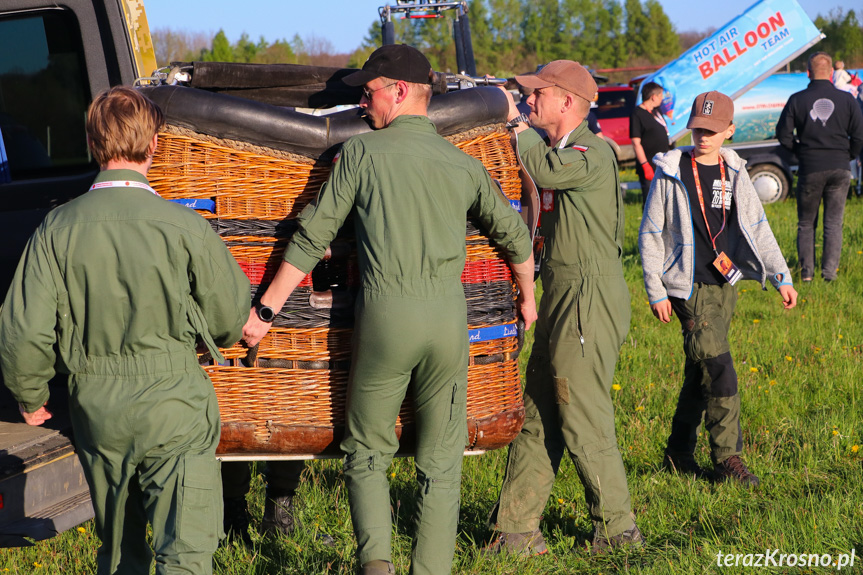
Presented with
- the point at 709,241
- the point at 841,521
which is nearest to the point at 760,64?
the point at 709,241

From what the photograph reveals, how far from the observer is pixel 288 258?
2910mm

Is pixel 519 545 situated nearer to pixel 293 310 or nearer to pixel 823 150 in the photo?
pixel 293 310

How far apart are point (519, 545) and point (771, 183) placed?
41.9 feet

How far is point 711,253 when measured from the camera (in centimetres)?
459

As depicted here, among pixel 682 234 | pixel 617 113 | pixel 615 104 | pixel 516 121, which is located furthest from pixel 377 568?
pixel 615 104

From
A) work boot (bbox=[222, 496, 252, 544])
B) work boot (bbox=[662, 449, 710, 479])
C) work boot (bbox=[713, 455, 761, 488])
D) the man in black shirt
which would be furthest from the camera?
the man in black shirt

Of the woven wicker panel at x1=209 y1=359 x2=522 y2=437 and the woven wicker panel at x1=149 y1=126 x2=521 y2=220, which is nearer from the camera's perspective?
the woven wicker panel at x1=149 y1=126 x2=521 y2=220

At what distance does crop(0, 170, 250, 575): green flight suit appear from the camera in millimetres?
2584

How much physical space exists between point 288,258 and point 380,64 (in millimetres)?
732

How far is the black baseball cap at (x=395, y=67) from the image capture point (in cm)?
303

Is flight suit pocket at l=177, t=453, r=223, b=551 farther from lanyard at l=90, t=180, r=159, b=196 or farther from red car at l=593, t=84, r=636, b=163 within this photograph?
red car at l=593, t=84, r=636, b=163

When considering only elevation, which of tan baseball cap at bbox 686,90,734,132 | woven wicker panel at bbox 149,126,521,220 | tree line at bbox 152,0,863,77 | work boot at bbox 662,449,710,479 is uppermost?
tree line at bbox 152,0,863,77

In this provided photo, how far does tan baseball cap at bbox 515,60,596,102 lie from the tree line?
1725 inches

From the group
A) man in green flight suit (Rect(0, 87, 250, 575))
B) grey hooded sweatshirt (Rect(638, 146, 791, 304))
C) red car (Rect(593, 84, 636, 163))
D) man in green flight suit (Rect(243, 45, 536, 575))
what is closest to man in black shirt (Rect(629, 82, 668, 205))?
grey hooded sweatshirt (Rect(638, 146, 791, 304))
